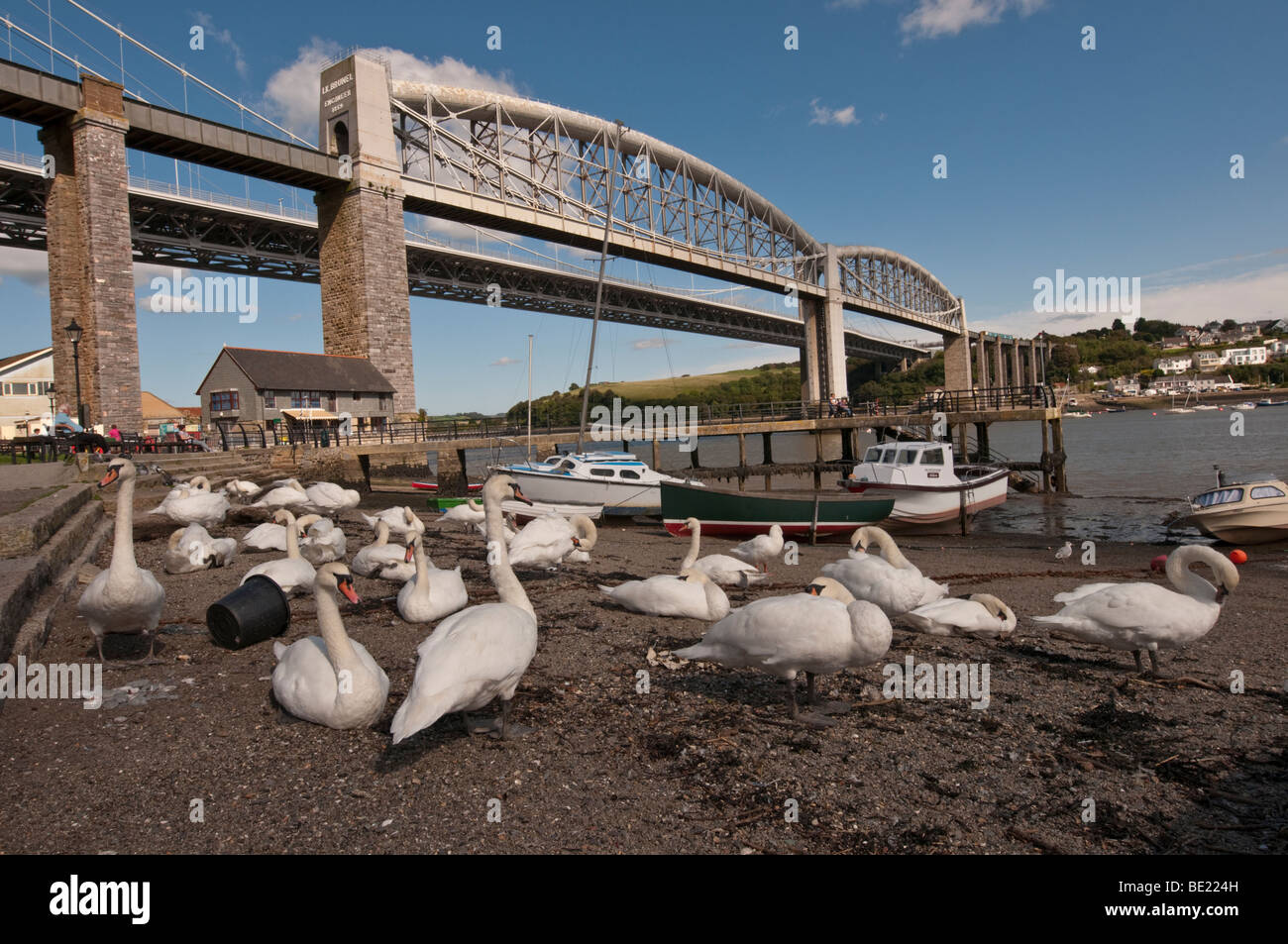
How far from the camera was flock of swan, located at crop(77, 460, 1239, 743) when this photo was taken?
4.52 m

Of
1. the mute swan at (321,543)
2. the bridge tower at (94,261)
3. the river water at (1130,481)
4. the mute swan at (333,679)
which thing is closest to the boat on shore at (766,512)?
the river water at (1130,481)

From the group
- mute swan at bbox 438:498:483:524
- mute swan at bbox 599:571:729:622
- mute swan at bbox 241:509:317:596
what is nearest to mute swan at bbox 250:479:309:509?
mute swan at bbox 438:498:483:524

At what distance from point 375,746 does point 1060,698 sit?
5.29 meters

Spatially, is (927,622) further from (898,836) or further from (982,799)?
(898,836)

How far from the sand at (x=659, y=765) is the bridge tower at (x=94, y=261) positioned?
86.8ft

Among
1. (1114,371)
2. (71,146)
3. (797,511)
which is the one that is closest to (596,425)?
(797,511)

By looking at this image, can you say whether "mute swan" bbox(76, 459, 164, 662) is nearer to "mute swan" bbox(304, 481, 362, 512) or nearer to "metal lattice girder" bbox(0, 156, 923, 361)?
"mute swan" bbox(304, 481, 362, 512)

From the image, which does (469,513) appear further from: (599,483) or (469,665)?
(469,665)

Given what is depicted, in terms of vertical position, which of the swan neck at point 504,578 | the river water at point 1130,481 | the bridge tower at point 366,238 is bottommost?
the river water at point 1130,481

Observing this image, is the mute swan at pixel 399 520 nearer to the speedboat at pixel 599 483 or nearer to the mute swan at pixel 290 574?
the mute swan at pixel 290 574

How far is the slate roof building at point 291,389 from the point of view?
3269 cm

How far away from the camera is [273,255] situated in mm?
51562

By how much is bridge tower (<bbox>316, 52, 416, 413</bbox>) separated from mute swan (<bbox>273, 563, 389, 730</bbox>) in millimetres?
35367

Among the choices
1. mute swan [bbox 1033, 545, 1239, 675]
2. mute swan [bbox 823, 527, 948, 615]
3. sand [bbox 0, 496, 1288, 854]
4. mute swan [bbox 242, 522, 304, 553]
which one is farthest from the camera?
mute swan [bbox 242, 522, 304, 553]
